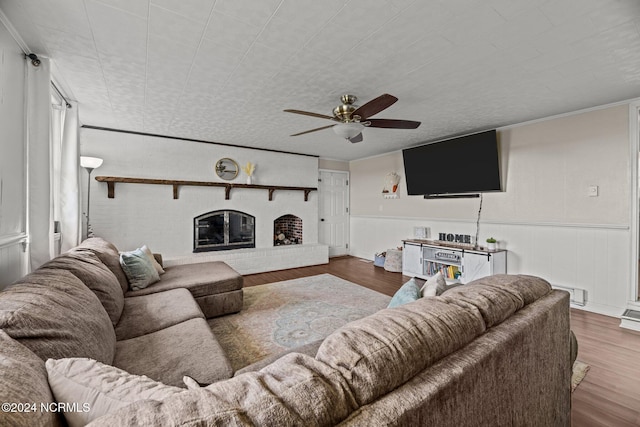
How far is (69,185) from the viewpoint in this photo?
2.85m

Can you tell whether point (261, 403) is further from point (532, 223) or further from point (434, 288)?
point (532, 223)

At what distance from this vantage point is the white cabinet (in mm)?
3719

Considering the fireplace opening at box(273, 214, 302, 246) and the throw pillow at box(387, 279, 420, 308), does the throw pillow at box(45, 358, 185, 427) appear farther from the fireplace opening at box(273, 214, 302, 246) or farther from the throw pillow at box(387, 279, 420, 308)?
the fireplace opening at box(273, 214, 302, 246)

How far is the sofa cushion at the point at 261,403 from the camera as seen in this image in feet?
1.58

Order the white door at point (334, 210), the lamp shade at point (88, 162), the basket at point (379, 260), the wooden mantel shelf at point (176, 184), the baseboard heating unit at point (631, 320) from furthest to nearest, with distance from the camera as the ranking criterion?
the white door at point (334, 210)
the basket at point (379, 260)
the wooden mantel shelf at point (176, 184)
the lamp shade at point (88, 162)
the baseboard heating unit at point (631, 320)

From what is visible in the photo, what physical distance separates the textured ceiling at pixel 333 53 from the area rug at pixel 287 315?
2.39 meters

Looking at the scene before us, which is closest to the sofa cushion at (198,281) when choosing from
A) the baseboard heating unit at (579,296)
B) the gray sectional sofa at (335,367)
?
the gray sectional sofa at (335,367)

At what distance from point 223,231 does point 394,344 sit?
15.7ft

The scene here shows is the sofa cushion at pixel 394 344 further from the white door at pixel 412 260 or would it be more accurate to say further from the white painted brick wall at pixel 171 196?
the white painted brick wall at pixel 171 196

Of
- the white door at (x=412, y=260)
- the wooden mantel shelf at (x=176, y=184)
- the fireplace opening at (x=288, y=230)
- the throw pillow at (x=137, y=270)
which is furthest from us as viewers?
the fireplace opening at (x=288, y=230)

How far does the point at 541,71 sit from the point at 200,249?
5.13 meters

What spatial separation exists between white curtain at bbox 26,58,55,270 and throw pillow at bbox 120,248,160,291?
551mm

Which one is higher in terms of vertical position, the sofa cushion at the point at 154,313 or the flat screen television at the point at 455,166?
the flat screen television at the point at 455,166

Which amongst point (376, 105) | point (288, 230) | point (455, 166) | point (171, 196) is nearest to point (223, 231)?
point (171, 196)
